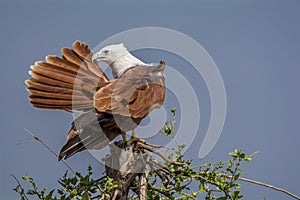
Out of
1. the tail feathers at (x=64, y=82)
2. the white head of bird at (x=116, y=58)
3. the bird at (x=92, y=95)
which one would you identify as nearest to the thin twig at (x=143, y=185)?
the bird at (x=92, y=95)

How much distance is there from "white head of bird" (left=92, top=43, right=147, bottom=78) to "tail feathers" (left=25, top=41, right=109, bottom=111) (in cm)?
23

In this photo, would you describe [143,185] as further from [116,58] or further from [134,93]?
[116,58]

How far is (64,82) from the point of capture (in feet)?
8.10

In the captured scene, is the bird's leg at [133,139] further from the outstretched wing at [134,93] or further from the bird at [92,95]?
the outstretched wing at [134,93]

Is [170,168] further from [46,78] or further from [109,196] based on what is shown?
[46,78]

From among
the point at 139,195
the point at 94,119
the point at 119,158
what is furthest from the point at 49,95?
the point at 139,195

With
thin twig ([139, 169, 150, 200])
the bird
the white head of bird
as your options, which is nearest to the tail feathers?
the bird

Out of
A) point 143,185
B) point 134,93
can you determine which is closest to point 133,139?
point 134,93

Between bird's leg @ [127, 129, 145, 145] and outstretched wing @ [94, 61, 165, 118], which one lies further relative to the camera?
bird's leg @ [127, 129, 145, 145]

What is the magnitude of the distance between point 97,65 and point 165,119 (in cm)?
68

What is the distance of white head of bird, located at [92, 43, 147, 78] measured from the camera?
2945 millimetres

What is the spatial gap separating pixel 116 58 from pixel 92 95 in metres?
0.63

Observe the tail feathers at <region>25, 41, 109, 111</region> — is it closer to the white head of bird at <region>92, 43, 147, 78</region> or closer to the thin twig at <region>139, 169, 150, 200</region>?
the white head of bird at <region>92, 43, 147, 78</region>

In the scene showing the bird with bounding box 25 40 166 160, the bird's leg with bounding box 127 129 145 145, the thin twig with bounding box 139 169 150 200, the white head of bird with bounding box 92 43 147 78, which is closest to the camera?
the thin twig with bounding box 139 169 150 200
